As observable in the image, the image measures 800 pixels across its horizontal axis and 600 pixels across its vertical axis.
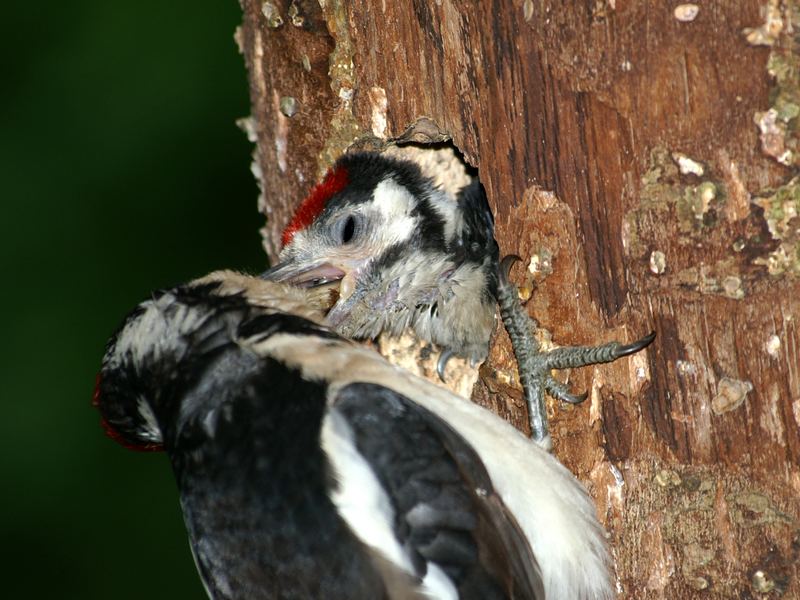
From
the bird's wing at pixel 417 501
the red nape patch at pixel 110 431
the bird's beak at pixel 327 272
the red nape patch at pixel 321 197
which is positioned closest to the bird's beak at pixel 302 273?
the bird's beak at pixel 327 272

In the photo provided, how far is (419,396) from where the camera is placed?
2.05 m

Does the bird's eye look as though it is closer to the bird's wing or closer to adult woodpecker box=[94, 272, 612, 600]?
adult woodpecker box=[94, 272, 612, 600]

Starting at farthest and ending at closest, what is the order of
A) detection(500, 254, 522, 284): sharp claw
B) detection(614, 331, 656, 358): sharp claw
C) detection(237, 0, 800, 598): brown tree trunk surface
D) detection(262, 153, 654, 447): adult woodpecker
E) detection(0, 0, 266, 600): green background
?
detection(0, 0, 266, 600): green background < detection(262, 153, 654, 447): adult woodpecker < detection(500, 254, 522, 284): sharp claw < detection(614, 331, 656, 358): sharp claw < detection(237, 0, 800, 598): brown tree trunk surface

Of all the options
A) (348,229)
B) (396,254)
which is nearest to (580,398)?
(396,254)

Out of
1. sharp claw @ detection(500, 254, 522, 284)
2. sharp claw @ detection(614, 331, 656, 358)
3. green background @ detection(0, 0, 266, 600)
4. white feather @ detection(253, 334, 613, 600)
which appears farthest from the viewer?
green background @ detection(0, 0, 266, 600)

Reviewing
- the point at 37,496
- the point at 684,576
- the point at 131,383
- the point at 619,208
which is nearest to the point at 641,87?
the point at 619,208

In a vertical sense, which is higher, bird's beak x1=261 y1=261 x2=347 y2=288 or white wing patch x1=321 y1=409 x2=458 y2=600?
bird's beak x1=261 y1=261 x2=347 y2=288

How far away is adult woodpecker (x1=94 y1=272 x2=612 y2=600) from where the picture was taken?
1.90 meters

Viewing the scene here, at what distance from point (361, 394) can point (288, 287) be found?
1.83 ft

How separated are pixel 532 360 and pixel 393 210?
66 cm

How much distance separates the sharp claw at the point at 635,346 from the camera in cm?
188

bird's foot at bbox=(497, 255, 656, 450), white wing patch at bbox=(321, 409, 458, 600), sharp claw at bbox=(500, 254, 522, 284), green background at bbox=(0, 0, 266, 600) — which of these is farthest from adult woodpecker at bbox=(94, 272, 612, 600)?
green background at bbox=(0, 0, 266, 600)

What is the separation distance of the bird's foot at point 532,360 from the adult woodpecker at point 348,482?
12cm

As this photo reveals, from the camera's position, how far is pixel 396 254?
2561 millimetres
